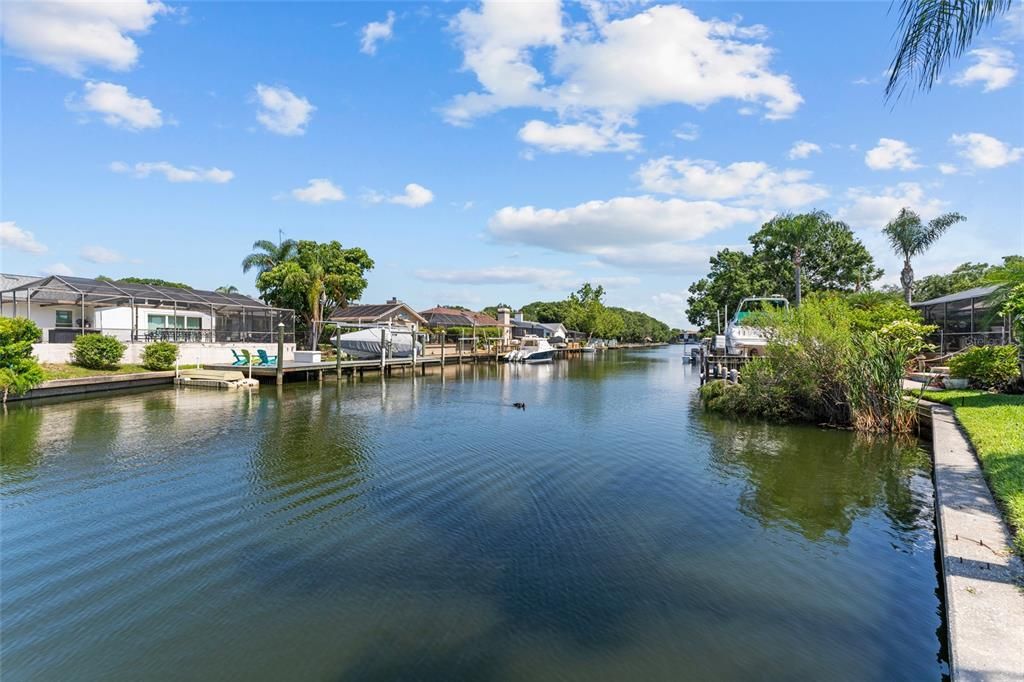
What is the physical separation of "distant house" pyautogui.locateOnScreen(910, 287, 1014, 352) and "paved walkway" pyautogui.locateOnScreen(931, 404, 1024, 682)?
18.5 meters

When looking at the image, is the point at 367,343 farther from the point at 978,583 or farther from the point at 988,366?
the point at 978,583

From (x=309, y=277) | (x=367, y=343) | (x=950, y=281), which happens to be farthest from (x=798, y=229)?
(x=309, y=277)

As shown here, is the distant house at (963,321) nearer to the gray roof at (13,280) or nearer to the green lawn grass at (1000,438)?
the green lawn grass at (1000,438)

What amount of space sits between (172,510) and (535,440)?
31.5ft

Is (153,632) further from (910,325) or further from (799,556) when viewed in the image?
(910,325)

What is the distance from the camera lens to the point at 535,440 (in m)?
16.1

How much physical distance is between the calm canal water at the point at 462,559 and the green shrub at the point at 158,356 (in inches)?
513

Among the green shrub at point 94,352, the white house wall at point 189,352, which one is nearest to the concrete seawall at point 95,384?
the green shrub at point 94,352

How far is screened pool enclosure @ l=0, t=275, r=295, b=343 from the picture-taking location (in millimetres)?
27984

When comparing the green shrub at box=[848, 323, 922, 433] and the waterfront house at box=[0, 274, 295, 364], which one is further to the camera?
the waterfront house at box=[0, 274, 295, 364]

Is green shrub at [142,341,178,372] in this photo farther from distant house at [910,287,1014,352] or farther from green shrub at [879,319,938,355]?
distant house at [910,287,1014,352]

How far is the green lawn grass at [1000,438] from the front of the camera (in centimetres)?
683

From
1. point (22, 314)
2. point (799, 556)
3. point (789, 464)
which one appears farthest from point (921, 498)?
point (22, 314)

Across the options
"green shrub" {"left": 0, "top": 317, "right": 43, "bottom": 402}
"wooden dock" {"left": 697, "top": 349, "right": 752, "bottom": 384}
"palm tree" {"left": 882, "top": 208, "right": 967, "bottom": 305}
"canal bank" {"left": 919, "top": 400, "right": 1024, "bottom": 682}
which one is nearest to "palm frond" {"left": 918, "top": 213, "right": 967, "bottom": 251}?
"palm tree" {"left": 882, "top": 208, "right": 967, "bottom": 305}
